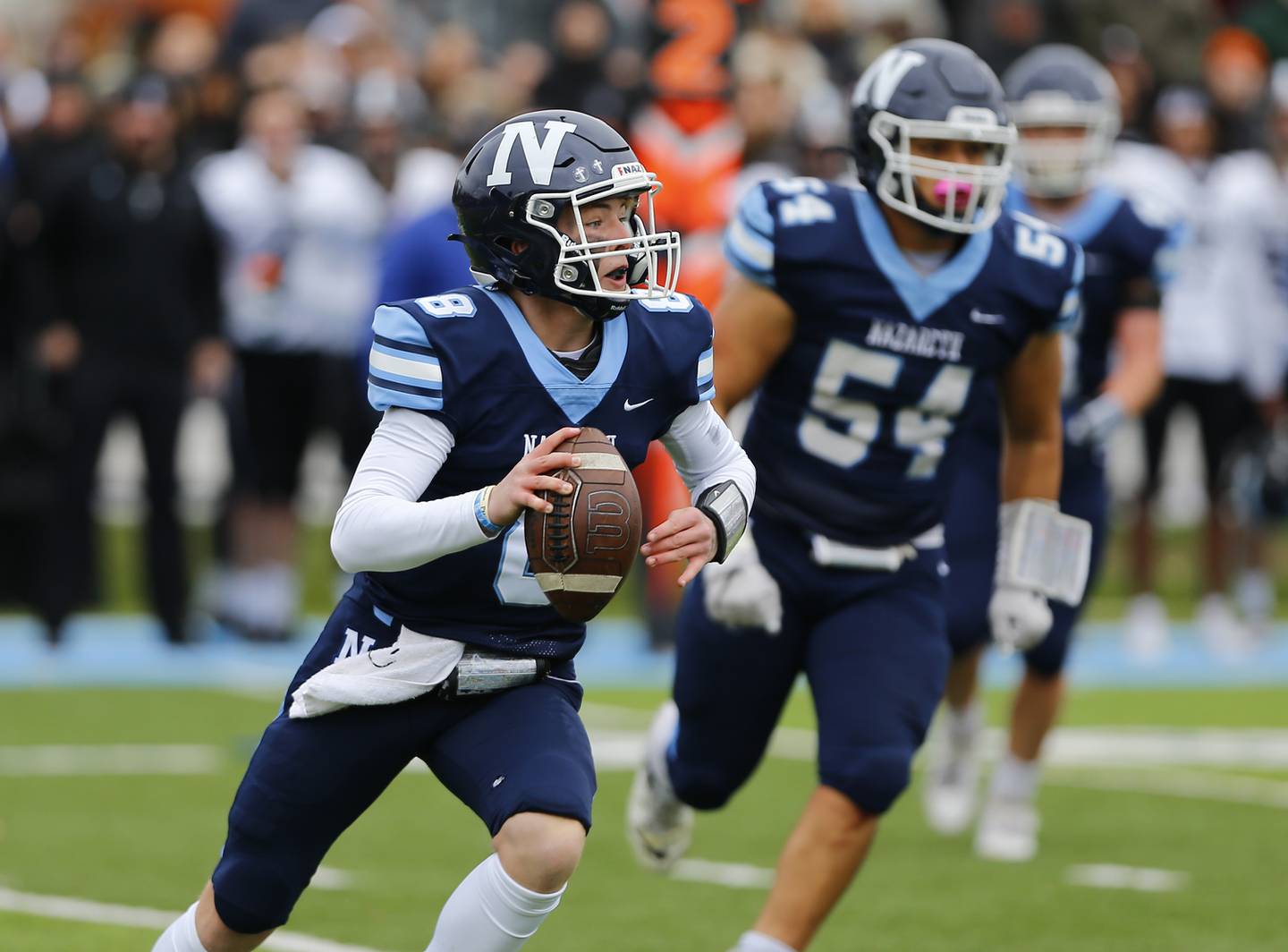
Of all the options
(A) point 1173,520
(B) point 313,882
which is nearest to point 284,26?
(A) point 1173,520

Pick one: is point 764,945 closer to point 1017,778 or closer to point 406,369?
point 406,369

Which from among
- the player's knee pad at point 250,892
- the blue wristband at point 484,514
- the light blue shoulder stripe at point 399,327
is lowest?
the player's knee pad at point 250,892

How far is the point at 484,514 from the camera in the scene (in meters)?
3.57

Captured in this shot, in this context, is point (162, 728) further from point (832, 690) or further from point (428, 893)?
point (832, 690)

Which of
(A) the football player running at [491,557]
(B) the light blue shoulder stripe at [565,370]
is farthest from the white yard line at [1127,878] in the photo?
(B) the light blue shoulder stripe at [565,370]

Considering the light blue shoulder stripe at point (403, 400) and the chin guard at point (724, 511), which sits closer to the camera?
the light blue shoulder stripe at point (403, 400)

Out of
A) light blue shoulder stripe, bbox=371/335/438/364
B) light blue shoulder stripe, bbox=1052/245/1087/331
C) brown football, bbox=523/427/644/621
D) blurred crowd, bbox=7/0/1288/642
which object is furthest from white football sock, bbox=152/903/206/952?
blurred crowd, bbox=7/0/1288/642

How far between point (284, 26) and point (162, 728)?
5139 mm

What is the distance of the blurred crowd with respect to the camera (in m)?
10.0

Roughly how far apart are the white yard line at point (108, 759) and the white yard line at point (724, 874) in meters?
2.11

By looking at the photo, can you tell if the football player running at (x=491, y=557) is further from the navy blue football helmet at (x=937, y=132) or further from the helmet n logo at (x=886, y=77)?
the helmet n logo at (x=886, y=77)

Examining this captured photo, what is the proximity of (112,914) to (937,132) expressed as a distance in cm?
271

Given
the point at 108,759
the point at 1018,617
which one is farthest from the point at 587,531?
the point at 108,759

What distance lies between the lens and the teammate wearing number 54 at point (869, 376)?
4887mm
